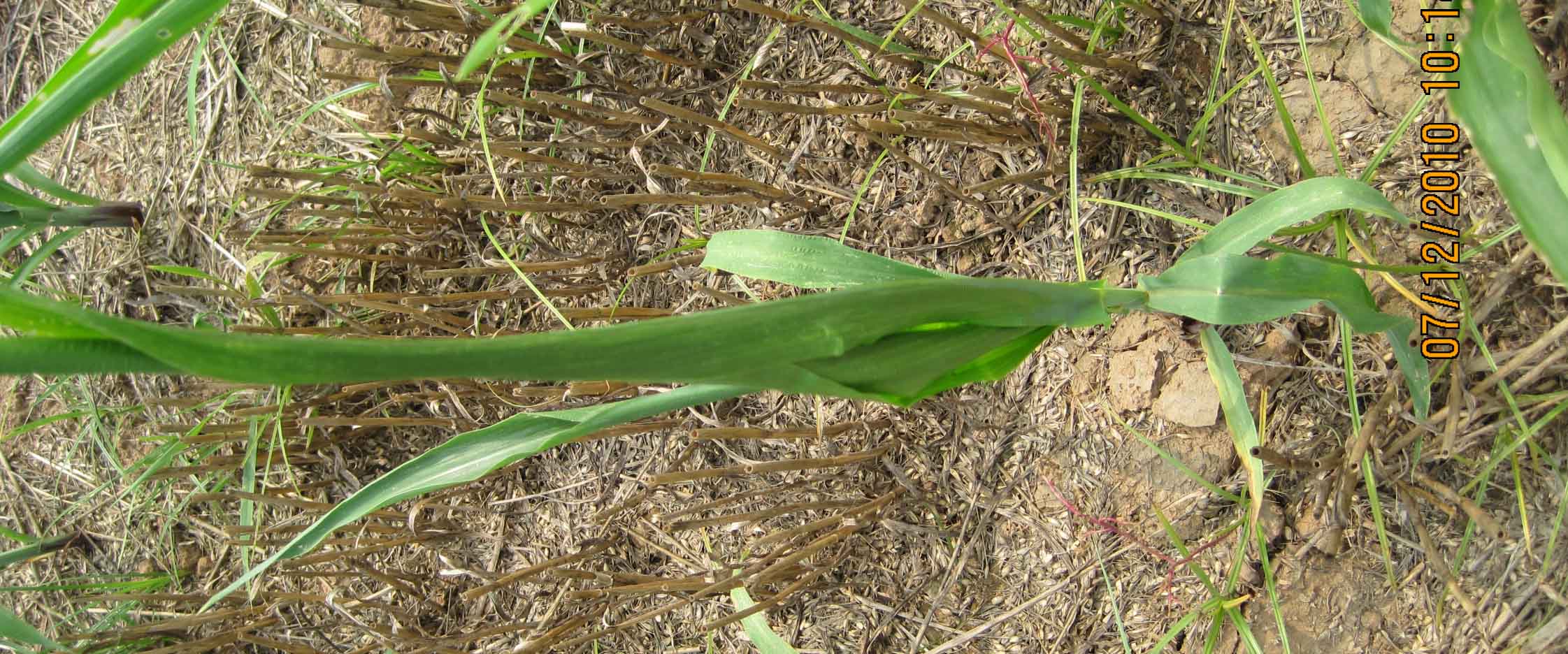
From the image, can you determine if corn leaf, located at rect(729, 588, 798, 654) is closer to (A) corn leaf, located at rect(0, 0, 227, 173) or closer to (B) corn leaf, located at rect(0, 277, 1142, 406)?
(B) corn leaf, located at rect(0, 277, 1142, 406)

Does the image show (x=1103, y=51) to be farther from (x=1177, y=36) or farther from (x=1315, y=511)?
(x=1315, y=511)

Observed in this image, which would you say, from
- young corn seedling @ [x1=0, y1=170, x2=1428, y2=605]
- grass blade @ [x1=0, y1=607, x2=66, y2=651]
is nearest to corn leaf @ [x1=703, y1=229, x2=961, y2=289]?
young corn seedling @ [x1=0, y1=170, x2=1428, y2=605]

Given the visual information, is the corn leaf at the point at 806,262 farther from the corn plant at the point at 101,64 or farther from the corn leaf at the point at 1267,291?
the corn plant at the point at 101,64

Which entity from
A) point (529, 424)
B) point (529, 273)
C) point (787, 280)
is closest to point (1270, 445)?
point (787, 280)

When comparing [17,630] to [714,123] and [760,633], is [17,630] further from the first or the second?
[714,123]

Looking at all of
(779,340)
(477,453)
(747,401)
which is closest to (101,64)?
(477,453)

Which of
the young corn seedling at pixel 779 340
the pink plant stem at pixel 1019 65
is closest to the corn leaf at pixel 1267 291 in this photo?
the young corn seedling at pixel 779 340
